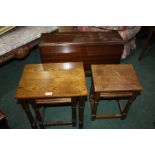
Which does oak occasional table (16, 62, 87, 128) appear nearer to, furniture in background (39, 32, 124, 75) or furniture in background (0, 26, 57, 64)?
furniture in background (39, 32, 124, 75)

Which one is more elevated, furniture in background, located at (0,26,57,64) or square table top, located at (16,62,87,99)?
furniture in background, located at (0,26,57,64)

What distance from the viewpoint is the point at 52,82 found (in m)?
1.46

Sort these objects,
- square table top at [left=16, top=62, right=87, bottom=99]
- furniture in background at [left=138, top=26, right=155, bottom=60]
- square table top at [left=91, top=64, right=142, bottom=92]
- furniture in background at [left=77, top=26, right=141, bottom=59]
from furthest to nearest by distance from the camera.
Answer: furniture in background at [left=138, top=26, right=155, bottom=60], furniture in background at [left=77, top=26, right=141, bottom=59], square table top at [left=91, top=64, right=142, bottom=92], square table top at [left=16, top=62, right=87, bottom=99]

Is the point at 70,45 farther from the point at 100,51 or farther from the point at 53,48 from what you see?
the point at 100,51

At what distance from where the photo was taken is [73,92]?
134 centimetres

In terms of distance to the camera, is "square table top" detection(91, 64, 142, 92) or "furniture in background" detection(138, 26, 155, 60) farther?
"furniture in background" detection(138, 26, 155, 60)

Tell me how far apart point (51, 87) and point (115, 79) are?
0.64 meters

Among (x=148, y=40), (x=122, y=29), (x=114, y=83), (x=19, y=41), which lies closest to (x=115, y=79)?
(x=114, y=83)

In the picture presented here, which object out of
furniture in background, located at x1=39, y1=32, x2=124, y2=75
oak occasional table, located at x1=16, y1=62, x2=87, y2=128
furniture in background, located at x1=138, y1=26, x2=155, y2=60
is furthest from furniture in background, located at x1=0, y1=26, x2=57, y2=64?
furniture in background, located at x1=138, y1=26, x2=155, y2=60

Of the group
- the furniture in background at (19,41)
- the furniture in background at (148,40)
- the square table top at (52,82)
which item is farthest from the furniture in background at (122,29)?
the square table top at (52,82)

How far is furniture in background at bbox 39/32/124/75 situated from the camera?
190 centimetres

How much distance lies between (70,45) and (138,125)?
1.27 metres

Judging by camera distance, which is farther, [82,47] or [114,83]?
[82,47]

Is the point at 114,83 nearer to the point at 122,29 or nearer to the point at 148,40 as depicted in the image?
the point at 122,29
